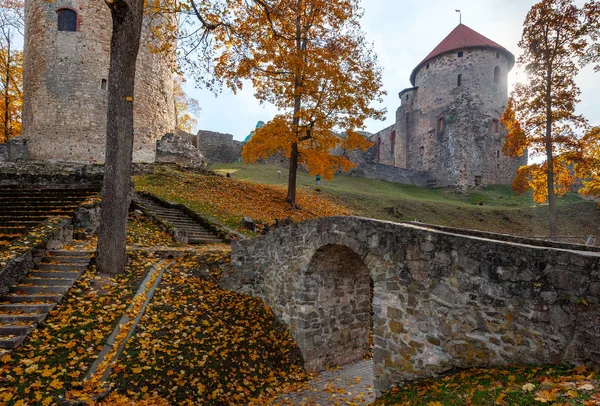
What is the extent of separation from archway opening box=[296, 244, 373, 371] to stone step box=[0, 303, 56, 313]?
16.3 ft

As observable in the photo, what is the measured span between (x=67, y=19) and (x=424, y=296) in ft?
76.8

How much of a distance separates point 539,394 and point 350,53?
15.1 m

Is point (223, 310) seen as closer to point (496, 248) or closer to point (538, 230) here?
point (496, 248)

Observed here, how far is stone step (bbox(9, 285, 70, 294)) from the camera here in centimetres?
669

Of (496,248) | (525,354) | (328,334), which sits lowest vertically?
(328,334)

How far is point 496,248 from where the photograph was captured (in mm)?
4656

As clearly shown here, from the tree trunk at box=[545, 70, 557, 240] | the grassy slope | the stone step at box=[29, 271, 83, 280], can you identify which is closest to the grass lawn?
the stone step at box=[29, 271, 83, 280]

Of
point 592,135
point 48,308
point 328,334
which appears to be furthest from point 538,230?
point 48,308

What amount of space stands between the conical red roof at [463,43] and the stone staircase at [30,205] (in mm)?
32287

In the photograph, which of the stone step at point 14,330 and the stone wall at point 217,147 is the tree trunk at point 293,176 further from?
the stone wall at point 217,147

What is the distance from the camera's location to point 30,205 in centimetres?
1034

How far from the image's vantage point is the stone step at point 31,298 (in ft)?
21.0

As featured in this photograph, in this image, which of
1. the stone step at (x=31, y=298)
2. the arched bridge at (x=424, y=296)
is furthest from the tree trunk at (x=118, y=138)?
the arched bridge at (x=424, y=296)

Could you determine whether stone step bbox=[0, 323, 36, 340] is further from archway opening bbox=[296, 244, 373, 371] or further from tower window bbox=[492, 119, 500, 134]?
tower window bbox=[492, 119, 500, 134]
